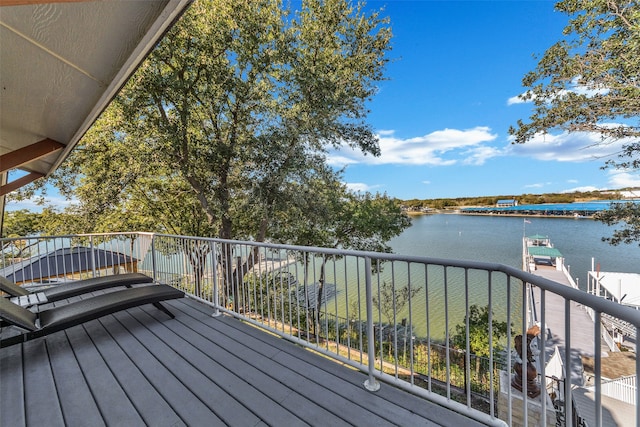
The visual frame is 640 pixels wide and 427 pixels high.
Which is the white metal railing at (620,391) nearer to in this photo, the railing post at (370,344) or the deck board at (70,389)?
the railing post at (370,344)

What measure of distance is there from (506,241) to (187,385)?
1295 inches

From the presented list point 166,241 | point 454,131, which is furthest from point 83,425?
point 454,131

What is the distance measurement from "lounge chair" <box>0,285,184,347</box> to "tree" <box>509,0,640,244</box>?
32.8 ft

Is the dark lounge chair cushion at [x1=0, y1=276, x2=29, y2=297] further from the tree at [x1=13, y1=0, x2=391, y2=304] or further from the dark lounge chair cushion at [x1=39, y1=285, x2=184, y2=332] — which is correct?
the tree at [x1=13, y1=0, x2=391, y2=304]

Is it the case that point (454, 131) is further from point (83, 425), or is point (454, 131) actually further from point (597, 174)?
point (83, 425)

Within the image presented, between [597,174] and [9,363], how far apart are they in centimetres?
1456

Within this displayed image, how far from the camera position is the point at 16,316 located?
97.3 inches

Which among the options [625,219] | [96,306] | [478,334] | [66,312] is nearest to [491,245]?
[478,334]

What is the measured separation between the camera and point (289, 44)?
876 centimetres

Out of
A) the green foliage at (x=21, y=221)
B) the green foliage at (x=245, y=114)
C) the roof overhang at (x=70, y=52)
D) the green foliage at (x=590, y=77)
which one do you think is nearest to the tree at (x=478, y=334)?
the green foliage at (x=590, y=77)

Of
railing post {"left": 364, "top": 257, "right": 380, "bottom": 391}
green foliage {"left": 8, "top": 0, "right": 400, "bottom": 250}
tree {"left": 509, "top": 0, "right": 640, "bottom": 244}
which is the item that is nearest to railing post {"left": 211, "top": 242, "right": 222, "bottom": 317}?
railing post {"left": 364, "top": 257, "right": 380, "bottom": 391}

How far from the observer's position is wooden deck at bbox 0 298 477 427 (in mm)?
1829

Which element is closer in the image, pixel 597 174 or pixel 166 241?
pixel 166 241

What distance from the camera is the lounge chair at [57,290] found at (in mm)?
3529
